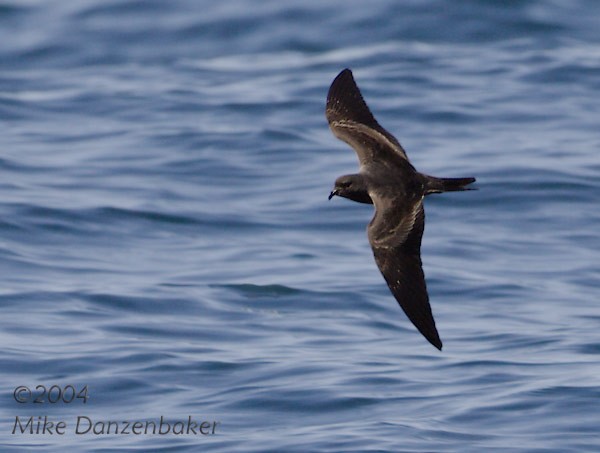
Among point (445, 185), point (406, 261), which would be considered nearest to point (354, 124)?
point (445, 185)

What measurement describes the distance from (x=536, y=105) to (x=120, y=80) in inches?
240

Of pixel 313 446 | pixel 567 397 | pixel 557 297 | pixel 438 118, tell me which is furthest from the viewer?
pixel 438 118

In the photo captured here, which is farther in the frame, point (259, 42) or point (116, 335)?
point (259, 42)

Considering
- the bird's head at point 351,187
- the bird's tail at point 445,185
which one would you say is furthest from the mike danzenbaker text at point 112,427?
the bird's tail at point 445,185

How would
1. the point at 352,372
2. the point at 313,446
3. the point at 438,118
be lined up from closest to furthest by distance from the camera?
the point at 313,446 < the point at 352,372 < the point at 438,118

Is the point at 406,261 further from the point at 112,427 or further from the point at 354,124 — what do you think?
the point at 112,427

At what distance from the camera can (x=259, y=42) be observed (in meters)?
Result: 20.4

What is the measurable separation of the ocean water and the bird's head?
166 cm

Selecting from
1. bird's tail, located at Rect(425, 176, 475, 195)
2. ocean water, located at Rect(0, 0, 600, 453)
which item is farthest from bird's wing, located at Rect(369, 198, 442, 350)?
ocean water, located at Rect(0, 0, 600, 453)

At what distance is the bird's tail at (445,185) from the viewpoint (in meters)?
8.08

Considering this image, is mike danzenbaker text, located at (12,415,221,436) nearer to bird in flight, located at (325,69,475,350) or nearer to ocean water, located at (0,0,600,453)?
ocean water, located at (0,0,600,453)

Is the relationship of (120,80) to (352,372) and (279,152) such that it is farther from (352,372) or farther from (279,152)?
(352,372)

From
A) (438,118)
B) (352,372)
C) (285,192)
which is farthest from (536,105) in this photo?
(352,372)

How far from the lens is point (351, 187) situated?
8203 millimetres
